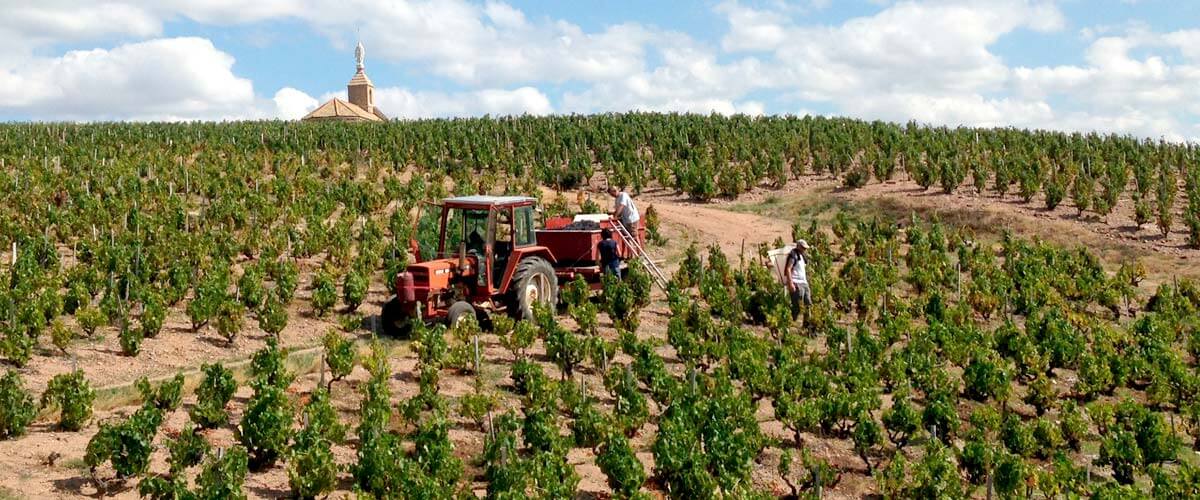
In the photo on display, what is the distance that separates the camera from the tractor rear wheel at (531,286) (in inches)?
542

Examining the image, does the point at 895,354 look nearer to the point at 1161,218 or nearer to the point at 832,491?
the point at 832,491

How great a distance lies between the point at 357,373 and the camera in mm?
12648

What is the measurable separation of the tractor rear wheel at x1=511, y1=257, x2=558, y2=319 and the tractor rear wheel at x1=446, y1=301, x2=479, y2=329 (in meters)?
0.72

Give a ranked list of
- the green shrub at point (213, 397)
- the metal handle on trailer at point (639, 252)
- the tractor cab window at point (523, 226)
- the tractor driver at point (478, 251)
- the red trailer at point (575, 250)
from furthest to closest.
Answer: the metal handle on trailer at point (639, 252) → the red trailer at point (575, 250) → the tractor cab window at point (523, 226) → the tractor driver at point (478, 251) → the green shrub at point (213, 397)

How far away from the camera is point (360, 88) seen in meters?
68.0

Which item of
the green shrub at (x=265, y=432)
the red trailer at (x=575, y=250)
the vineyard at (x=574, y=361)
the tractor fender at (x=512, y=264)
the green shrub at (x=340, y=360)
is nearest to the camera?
the vineyard at (x=574, y=361)

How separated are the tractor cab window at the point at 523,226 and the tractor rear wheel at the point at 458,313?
49.7 inches

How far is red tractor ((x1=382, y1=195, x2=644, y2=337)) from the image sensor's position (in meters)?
13.2

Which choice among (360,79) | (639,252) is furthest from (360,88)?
(639,252)

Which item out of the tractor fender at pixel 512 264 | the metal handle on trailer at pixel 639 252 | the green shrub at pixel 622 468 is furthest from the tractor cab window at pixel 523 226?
the green shrub at pixel 622 468

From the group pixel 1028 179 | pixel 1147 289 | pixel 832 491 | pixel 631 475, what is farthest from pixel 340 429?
pixel 1028 179

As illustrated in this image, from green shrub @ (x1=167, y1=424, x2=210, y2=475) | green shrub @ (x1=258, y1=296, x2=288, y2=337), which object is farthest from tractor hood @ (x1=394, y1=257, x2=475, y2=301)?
green shrub @ (x1=167, y1=424, x2=210, y2=475)

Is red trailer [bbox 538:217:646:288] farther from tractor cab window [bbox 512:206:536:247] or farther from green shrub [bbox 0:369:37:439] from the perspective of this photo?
green shrub [bbox 0:369:37:439]

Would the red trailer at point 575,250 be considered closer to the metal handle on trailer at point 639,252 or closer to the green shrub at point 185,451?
the metal handle on trailer at point 639,252
